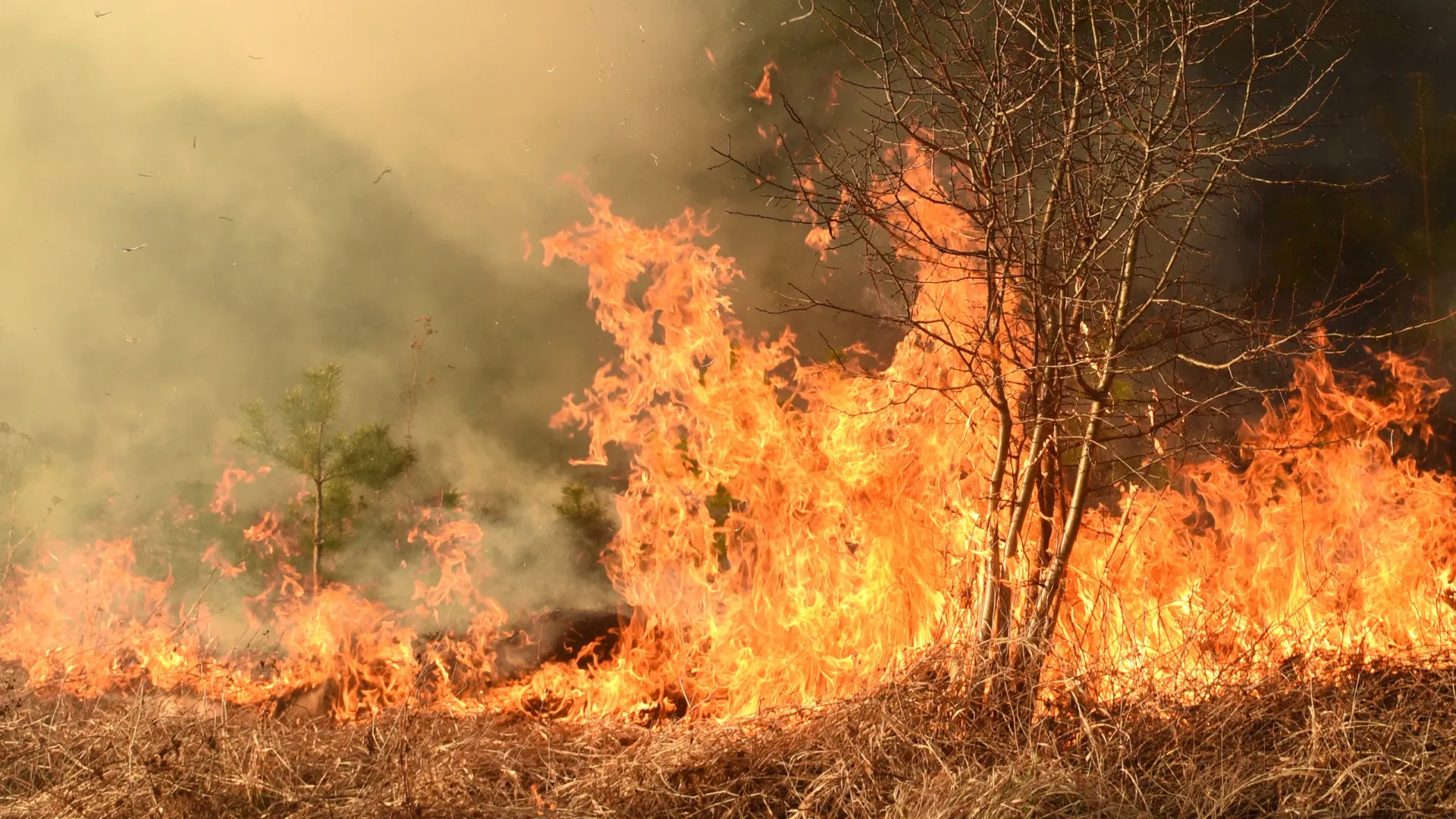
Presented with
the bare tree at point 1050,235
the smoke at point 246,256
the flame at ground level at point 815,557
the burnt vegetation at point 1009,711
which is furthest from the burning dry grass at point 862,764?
the smoke at point 246,256

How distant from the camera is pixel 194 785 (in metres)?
4.45

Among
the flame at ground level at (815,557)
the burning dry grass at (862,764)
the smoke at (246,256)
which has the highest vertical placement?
the smoke at (246,256)

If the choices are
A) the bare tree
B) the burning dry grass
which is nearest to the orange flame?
the bare tree

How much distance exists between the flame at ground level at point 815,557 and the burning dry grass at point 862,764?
0.32 m

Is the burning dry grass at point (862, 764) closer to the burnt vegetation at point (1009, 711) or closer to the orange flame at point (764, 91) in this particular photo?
the burnt vegetation at point (1009, 711)

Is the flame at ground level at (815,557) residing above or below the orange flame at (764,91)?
below

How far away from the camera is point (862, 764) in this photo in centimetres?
439

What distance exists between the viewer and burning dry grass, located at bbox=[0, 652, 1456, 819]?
3953 millimetres

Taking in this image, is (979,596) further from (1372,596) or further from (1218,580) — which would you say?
(1372,596)

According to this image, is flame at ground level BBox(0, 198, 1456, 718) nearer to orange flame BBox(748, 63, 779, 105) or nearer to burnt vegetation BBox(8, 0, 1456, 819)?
burnt vegetation BBox(8, 0, 1456, 819)

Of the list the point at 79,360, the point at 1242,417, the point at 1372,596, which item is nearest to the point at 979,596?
the point at 1372,596

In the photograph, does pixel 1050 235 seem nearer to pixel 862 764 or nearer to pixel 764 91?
pixel 862 764

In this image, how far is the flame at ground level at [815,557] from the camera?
5.84 m

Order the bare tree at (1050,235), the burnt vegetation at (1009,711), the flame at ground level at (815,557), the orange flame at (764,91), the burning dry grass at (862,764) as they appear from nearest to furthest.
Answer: the burning dry grass at (862,764) < the burnt vegetation at (1009,711) < the bare tree at (1050,235) < the flame at ground level at (815,557) < the orange flame at (764,91)
